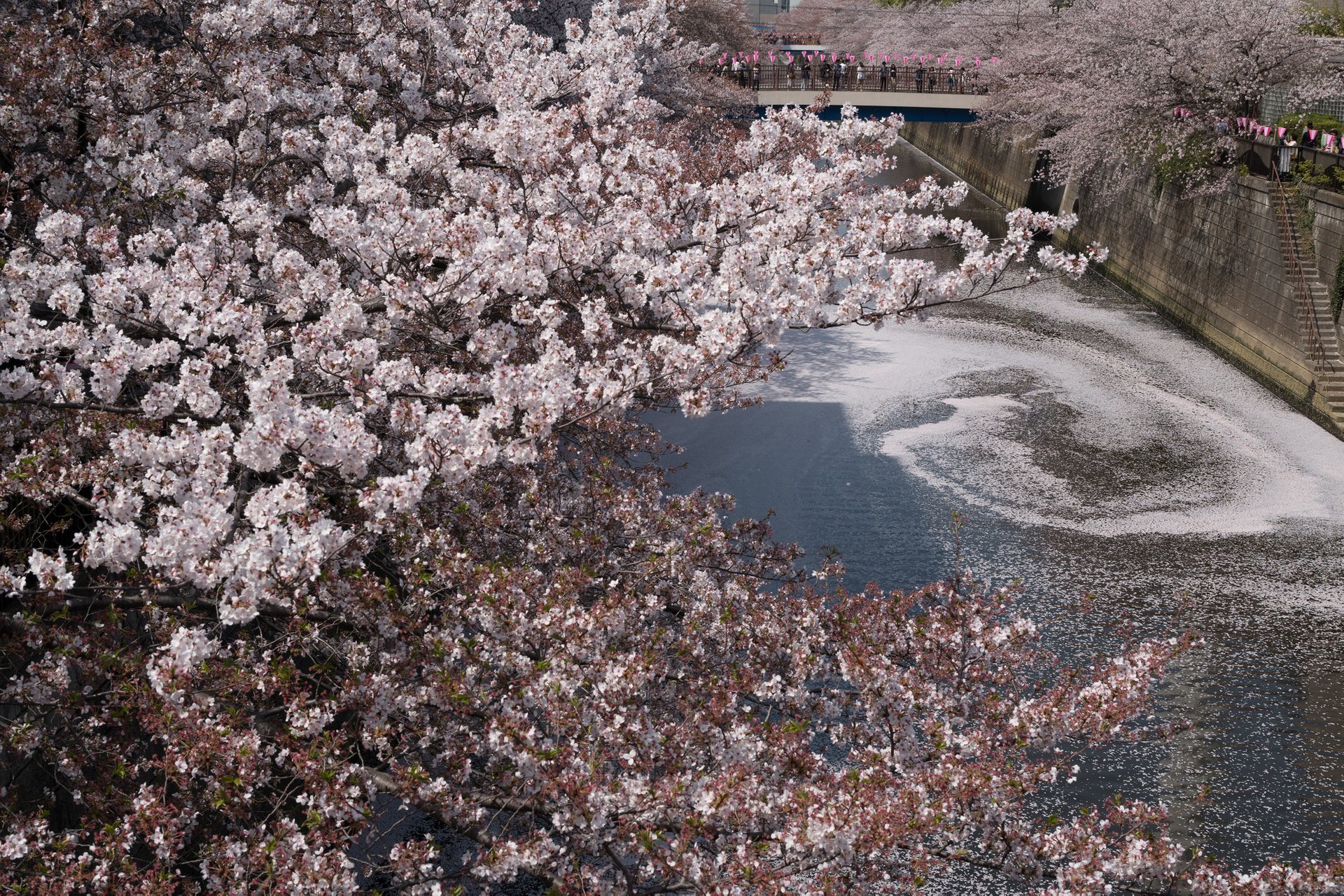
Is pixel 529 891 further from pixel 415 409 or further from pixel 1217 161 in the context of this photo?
pixel 1217 161

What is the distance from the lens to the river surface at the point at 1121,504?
39.1 feet

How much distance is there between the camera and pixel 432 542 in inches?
239

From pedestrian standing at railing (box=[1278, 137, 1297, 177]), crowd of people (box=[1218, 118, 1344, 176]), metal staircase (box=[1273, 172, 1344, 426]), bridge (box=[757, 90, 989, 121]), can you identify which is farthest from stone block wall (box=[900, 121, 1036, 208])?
metal staircase (box=[1273, 172, 1344, 426])

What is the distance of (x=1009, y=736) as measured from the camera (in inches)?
245

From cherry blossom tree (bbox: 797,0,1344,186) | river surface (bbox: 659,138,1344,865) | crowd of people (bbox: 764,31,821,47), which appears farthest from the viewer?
crowd of people (bbox: 764,31,821,47)

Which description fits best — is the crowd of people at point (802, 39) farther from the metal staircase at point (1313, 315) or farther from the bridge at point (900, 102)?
A: the metal staircase at point (1313, 315)

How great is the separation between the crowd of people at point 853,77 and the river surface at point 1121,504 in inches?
632

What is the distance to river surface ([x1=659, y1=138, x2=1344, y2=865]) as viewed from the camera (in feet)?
39.1

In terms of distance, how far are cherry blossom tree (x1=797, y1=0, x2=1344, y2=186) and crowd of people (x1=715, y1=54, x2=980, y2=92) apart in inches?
76.3

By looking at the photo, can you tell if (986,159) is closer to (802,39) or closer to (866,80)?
(866,80)

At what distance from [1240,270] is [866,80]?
21.1m

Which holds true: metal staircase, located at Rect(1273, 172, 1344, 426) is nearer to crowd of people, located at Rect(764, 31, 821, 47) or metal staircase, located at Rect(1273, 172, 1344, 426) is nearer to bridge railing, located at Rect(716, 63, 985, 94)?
bridge railing, located at Rect(716, 63, 985, 94)

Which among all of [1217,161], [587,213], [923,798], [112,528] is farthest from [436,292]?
[1217,161]

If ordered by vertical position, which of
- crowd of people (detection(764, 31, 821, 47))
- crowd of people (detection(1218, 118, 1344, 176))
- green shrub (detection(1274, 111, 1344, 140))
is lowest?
crowd of people (detection(1218, 118, 1344, 176))
